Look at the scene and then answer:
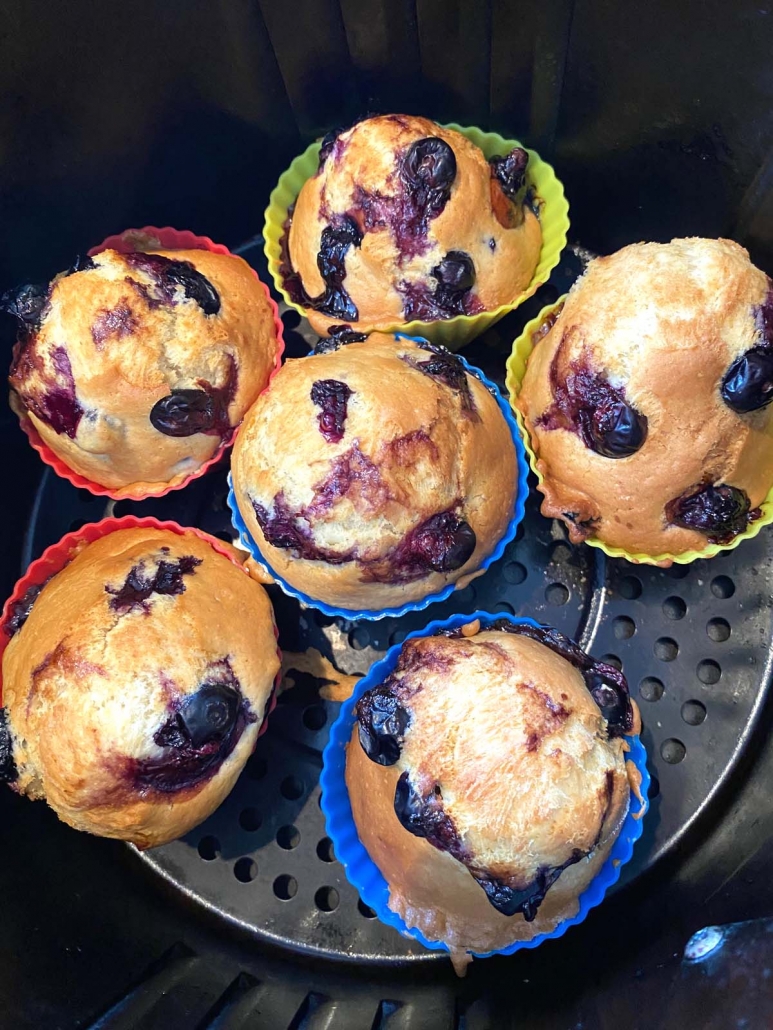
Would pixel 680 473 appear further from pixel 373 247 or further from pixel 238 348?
pixel 238 348

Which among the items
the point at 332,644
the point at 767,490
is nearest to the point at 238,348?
the point at 332,644

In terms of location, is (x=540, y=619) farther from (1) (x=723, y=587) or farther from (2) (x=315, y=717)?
(2) (x=315, y=717)

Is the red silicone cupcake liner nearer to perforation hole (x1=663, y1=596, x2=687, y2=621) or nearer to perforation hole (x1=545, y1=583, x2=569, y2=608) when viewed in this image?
perforation hole (x1=545, y1=583, x2=569, y2=608)

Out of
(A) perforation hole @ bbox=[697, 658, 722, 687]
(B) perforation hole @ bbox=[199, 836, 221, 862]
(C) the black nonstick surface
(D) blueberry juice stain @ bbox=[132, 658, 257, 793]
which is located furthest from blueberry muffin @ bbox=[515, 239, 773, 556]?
(B) perforation hole @ bbox=[199, 836, 221, 862]

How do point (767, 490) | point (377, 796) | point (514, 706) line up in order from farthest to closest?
point (767, 490)
point (377, 796)
point (514, 706)

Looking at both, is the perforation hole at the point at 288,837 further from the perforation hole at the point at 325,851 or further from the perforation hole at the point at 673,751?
the perforation hole at the point at 673,751

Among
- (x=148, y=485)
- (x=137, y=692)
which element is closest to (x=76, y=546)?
(x=148, y=485)

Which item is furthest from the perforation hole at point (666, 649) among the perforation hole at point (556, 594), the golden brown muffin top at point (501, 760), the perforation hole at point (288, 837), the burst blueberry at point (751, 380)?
the perforation hole at point (288, 837)
